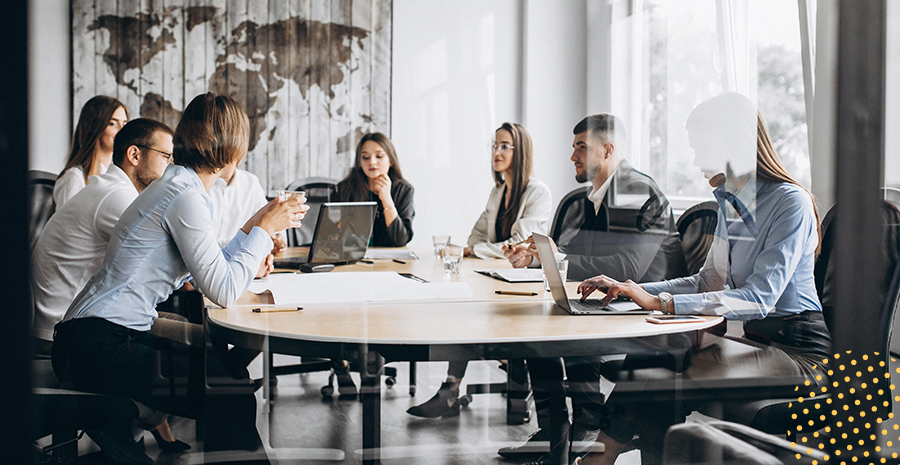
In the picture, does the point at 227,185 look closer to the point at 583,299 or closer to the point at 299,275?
the point at 299,275

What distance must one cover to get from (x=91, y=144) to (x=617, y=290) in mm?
1436

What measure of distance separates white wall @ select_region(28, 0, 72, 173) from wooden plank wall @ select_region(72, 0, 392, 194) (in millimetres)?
70

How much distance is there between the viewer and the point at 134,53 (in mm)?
1579

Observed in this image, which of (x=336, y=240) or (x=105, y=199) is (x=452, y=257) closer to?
(x=336, y=240)

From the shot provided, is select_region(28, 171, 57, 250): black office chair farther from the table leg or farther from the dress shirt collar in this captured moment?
the dress shirt collar

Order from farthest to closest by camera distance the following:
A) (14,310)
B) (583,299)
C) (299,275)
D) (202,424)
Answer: (299,275) < (583,299) < (202,424) < (14,310)

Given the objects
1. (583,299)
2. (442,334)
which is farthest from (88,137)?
(583,299)

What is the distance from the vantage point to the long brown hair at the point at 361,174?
1.91 m

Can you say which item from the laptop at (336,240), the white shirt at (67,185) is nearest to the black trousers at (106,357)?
the white shirt at (67,185)

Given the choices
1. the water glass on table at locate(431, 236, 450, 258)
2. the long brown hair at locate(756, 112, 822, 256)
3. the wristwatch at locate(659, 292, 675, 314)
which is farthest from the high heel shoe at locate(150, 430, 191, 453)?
the long brown hair at locate(756, 112, 822, 256)

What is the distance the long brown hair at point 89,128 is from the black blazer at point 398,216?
0.70 m

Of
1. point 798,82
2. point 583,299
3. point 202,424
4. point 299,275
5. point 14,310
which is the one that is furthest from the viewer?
point 299,275

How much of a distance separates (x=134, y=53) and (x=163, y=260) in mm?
551

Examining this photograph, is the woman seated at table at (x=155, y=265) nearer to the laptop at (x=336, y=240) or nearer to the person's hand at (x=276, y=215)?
the person's hand at (x=276, y=215)
